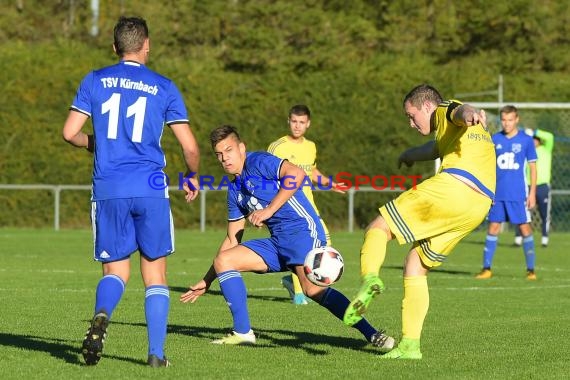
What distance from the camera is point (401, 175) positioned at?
26000mm

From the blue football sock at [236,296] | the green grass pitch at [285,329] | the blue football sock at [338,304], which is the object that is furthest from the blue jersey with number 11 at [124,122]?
the blue football sock at [338,304]

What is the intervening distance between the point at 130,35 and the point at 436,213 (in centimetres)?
214

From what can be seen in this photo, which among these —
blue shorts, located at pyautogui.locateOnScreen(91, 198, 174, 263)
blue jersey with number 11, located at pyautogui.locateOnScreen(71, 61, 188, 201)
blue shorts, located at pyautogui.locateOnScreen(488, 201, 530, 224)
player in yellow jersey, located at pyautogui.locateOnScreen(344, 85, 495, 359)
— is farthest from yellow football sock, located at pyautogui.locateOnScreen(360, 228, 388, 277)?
blue shorts, located at pyautogui.locateOnScreen(488, 201, 530, 224)

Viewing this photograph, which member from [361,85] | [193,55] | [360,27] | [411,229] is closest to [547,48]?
[360,27]

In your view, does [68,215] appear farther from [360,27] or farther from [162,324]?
[162,324]

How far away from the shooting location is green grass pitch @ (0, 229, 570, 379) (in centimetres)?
723

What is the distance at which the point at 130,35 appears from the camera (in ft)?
23.5

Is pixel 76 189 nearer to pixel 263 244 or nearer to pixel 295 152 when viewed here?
pixel 295 152

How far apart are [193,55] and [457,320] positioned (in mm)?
22577

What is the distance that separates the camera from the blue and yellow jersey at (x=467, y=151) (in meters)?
7.63

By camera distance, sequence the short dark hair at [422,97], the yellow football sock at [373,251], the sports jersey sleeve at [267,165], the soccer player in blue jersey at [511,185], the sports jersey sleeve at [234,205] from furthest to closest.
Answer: the soccer player in blue jersey at [511,185] → the sports jersey sleeve at [234,205] → the sports jersey sleeve at [267,165] → the short dark hair at [422,97] → the yellow football sock at [373,251]

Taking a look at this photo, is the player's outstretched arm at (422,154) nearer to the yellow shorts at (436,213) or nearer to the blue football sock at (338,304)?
the yellow shorts at (436,213)

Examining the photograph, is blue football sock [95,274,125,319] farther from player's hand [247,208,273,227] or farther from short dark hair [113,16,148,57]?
short dark hair [113,16,148,57]

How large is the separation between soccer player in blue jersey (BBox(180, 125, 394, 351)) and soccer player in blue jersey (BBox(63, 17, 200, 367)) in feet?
3.76
